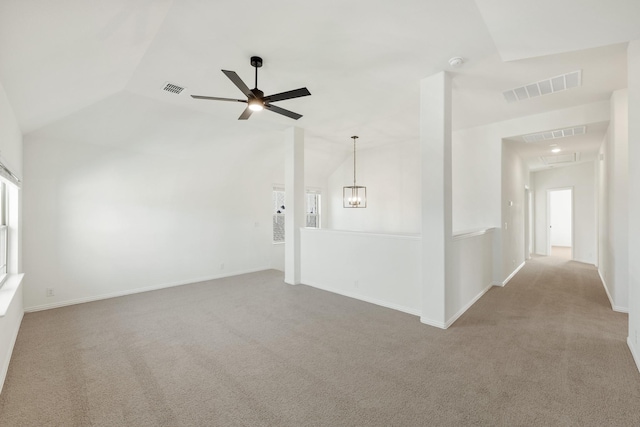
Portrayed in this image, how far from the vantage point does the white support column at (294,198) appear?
17.7 feet

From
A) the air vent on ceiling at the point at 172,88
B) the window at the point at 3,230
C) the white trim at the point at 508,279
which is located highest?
the air vent on ceiling at the point at 172,88

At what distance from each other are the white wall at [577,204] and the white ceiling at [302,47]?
217 inches

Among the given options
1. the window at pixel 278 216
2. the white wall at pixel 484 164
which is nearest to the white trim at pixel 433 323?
the white wall at pixel 484 164

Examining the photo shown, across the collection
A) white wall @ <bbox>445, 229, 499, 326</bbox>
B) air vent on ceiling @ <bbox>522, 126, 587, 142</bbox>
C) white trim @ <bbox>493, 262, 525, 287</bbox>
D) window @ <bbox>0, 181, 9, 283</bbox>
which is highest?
air vent on ceiling @ <bbox>522, 126, 587, 142</bbox>

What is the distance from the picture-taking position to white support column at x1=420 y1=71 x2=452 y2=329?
3402mm

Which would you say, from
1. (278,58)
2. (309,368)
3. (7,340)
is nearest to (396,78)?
(278,58)

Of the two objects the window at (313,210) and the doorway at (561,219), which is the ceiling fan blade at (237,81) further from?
the doorway at (561,219)

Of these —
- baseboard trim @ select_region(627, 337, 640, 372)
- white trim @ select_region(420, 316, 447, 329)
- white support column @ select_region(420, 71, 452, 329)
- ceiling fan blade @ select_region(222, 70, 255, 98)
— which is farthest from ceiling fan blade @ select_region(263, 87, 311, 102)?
baseboard trim @ select_region(627, 337, 640, 372)

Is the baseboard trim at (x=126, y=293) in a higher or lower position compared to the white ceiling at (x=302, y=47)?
lower

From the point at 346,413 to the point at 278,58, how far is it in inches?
132

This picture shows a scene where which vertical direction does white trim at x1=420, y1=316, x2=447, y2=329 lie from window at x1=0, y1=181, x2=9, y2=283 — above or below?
below

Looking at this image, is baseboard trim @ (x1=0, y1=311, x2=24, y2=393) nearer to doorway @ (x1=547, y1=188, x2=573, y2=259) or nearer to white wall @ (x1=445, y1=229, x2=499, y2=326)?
white wall @ (x1=445, y1=229, x2=499, y2=326)

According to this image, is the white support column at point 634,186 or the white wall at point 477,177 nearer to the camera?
the white support column at point 634,186

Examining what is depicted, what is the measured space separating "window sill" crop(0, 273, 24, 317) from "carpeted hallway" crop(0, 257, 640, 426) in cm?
59
